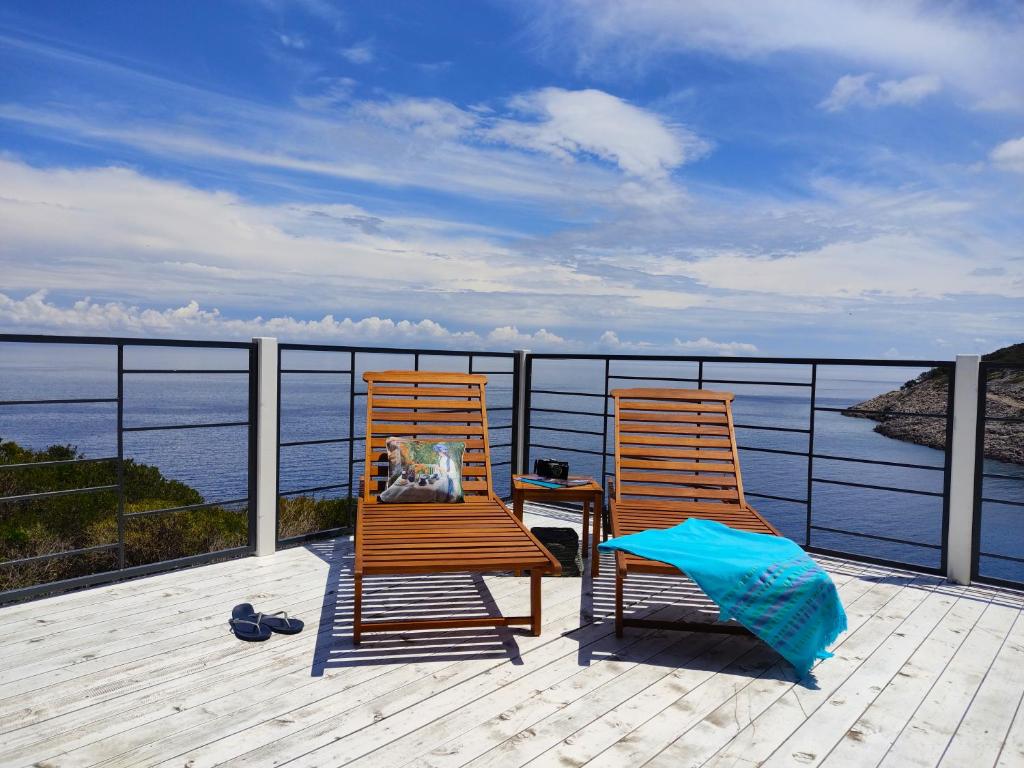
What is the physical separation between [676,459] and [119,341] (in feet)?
10.1

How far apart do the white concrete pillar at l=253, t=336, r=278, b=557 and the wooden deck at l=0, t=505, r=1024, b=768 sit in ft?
1.94

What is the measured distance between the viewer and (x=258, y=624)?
318cm

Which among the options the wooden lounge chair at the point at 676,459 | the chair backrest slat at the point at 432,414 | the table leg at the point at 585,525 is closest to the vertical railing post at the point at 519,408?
the chair backrest slat at the point at 432,414

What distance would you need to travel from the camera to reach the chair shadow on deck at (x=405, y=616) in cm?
296

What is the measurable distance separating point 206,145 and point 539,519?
20.5 metres

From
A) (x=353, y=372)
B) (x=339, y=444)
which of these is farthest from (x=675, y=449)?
(x=339, y=444)

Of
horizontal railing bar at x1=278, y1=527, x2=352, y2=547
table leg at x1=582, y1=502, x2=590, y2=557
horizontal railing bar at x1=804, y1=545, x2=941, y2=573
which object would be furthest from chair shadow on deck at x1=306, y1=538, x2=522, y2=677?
horizontal railing bar at x1=804, y1=545, x2=941, y2=573

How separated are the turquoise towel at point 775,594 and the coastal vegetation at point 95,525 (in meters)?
5.76

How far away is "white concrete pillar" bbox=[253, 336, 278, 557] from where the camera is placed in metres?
4.32

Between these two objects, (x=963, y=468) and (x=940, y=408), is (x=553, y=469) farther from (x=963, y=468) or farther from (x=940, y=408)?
(x=940, y=408)

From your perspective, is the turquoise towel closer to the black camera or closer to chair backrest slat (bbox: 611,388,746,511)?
chair backrest slat (bbox: 611,388,746,511)

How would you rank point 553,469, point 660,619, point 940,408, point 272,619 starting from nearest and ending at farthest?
1. point 272,619
2. point 660,619
3. point 553,469
4. point 940,408

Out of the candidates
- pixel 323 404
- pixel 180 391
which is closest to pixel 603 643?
pixel 323 404

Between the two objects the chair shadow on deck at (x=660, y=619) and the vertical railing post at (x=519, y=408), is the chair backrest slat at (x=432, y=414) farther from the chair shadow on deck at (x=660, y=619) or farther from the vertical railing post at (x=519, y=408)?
the vertical railing post at (x=519, y=408)
